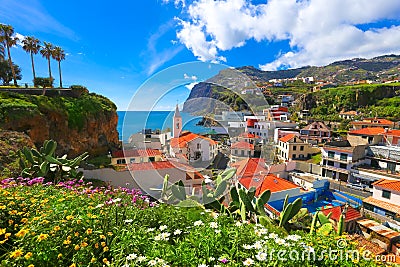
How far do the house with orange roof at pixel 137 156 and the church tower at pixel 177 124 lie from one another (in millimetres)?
1479

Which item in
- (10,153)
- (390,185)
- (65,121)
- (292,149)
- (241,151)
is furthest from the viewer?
(292,149)

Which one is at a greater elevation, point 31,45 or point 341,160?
point 31,45

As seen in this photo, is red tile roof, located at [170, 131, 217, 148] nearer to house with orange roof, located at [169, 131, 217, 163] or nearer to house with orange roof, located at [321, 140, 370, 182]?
house with orange roof, located at [169, 131, 217, 163]

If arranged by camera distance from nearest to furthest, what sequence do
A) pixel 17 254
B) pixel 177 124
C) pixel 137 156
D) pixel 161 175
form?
pixel 17 254, pixel 177 124, pixel 161 175, pixel 137 156

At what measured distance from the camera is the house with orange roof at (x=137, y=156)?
18.8ft

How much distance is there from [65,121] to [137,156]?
5266 millimetres

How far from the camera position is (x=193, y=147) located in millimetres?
3748

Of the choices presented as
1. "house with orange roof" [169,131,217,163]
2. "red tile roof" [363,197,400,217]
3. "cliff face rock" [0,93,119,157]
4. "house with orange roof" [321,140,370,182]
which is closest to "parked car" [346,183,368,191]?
"house with orange roof" [321,140,370,182]

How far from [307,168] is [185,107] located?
642 inches

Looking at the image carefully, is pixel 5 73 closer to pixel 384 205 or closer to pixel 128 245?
pixel 128 245

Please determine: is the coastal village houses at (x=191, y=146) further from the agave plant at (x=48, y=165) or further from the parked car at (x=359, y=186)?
the parked car at (x=359, y=186)

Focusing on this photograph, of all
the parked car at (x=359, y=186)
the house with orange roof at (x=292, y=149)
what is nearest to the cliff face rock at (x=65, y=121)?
the house with orange roof at (x=292, y=149)

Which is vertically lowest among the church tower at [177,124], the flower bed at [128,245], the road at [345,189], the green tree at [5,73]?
the road at [345,189]

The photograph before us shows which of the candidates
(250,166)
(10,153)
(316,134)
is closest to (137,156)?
(10,153)
